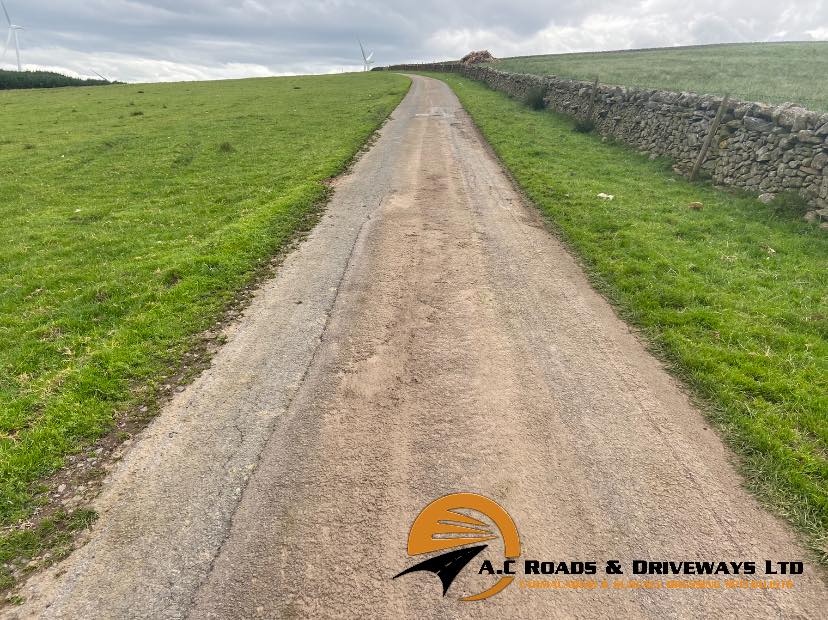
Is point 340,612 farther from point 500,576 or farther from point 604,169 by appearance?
point 604,169

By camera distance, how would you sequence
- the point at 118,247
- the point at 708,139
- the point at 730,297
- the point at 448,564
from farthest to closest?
1. the point at 708,139
2. the point at 118,247
3. the point at 730,297
4. the point at 448,564

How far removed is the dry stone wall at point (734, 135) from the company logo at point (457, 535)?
12.4 m

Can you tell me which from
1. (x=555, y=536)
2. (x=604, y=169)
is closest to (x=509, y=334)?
(x=555, y=536)

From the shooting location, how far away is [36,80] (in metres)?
72.3

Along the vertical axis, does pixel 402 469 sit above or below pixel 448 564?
above

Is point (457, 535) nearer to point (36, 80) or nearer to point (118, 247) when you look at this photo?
point (118, 247)

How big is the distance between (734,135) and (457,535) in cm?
1634

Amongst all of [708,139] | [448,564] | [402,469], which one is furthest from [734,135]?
[448,564]

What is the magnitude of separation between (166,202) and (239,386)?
12.2 meters

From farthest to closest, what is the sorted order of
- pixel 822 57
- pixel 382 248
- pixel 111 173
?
pixel 822 57 < pixel 111 173 < pixel 382 248

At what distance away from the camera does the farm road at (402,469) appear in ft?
12.2

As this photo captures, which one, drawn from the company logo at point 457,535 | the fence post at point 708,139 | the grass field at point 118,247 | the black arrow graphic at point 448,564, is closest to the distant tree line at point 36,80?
the grass field at point 118,247

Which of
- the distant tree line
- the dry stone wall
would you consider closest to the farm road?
the dry stone wall

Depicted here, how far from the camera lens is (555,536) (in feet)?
13.6
